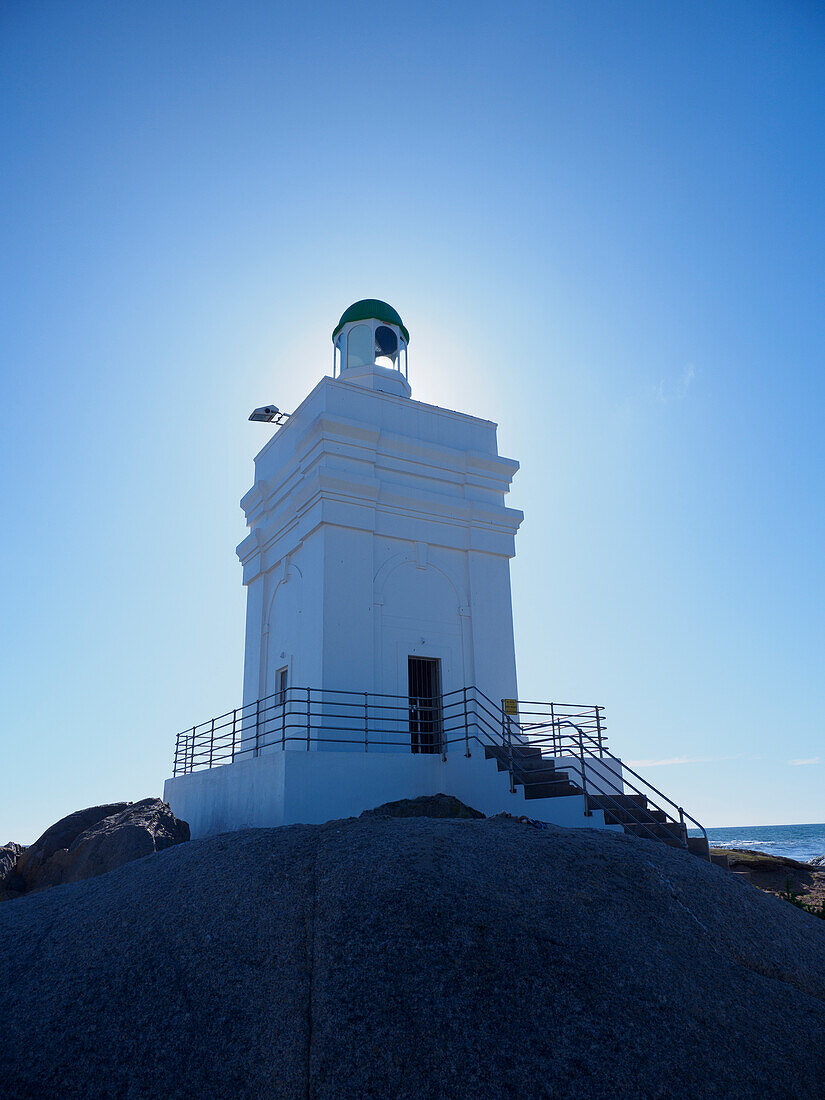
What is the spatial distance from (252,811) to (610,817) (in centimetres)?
643

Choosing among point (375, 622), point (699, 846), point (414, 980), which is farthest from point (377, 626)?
point (414, 980)

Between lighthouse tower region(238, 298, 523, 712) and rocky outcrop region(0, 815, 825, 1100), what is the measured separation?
8.75m

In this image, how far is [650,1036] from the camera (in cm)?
611

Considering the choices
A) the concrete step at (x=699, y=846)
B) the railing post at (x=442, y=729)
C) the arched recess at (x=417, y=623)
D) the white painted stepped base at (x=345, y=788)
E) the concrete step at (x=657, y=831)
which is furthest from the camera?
the arched recess at (x=417, y=623)

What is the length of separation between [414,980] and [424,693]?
39.7 ft

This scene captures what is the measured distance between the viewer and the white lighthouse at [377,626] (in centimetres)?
1505

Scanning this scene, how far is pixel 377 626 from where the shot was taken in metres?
18.1

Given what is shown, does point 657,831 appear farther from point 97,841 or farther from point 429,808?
point 97,841

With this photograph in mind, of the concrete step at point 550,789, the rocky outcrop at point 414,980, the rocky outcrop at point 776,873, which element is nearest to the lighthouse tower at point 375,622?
the concrete step at point 550,789

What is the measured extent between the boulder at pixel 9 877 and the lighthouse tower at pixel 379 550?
20.1 feet

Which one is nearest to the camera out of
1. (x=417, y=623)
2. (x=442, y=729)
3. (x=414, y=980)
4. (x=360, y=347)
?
A: (x=414, y=980)

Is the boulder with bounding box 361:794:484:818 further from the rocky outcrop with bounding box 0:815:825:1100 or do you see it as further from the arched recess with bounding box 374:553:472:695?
the rocky outcrop with bounding box 0:815:825:1100

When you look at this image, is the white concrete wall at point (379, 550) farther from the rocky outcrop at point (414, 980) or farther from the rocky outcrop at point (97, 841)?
the rocky outcrop at point (414, 980)

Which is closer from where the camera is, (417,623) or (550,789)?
(550,789)
